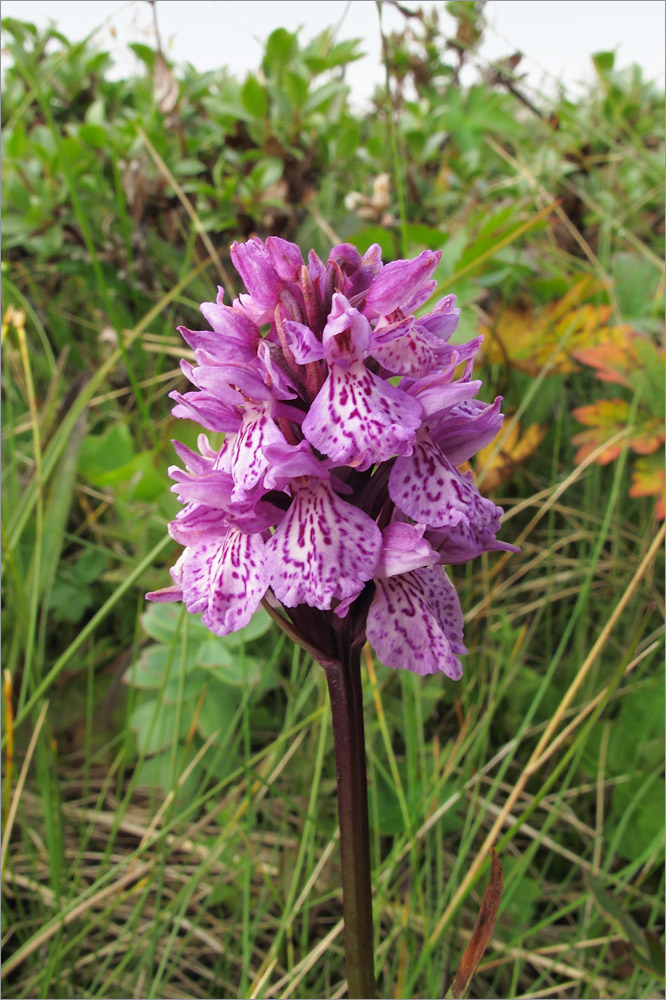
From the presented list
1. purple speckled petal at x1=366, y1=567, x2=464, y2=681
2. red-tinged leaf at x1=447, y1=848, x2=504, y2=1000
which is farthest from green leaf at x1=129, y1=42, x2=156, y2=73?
red-tinged leaf at x1=447, y1=848, x2=504, y2=1000

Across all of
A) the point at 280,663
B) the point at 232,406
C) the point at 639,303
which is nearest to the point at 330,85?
the point at 639,303

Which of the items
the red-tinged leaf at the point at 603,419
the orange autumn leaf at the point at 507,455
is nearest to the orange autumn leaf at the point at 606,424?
the red-tinged leaf at the point at 603,419

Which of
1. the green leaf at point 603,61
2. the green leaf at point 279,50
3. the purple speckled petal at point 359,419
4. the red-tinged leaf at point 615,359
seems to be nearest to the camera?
the purple speckled petal at point 359,419

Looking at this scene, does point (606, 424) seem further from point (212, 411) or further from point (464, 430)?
point (212, 411)

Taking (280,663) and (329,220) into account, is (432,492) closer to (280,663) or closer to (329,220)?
Result: (280,663)

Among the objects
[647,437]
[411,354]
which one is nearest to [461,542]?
[411,354]

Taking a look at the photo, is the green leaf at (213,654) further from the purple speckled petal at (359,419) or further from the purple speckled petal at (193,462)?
the purple speckled petal at (359,419)

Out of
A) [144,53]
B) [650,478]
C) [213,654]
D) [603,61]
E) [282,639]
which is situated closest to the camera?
[213,654]
